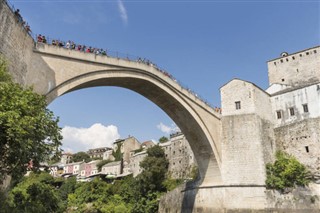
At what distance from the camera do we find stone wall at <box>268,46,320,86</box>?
2983 cm

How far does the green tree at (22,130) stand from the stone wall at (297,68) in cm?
2757

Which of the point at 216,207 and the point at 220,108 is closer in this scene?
the point at 216,207

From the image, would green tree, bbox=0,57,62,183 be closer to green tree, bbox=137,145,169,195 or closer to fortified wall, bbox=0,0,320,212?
fortified wall, bbox=0,0,320,212

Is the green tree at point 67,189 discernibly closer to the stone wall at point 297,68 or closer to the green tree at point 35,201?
the stone wall at point 297,68

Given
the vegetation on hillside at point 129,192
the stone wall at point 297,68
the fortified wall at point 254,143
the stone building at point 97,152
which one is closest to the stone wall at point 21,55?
the fortified wall at point 254,143

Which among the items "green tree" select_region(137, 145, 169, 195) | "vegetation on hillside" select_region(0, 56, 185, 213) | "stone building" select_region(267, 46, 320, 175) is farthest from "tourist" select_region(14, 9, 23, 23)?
"green tree" select_region(137, 145, 169, 195)

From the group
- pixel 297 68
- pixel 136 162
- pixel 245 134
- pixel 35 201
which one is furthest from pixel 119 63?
pixel 136 162

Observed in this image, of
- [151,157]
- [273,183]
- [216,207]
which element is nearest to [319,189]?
[273,183]

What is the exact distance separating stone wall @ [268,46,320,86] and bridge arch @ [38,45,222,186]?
43.3ft

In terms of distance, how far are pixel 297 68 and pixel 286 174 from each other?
15105 millimetres

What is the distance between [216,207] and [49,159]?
14275mm

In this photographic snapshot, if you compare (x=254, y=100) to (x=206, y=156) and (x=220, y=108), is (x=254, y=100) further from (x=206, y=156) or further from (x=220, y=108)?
(x=206, y=156)

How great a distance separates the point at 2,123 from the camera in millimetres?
6867

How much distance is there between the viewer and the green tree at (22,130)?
6.90 metres
